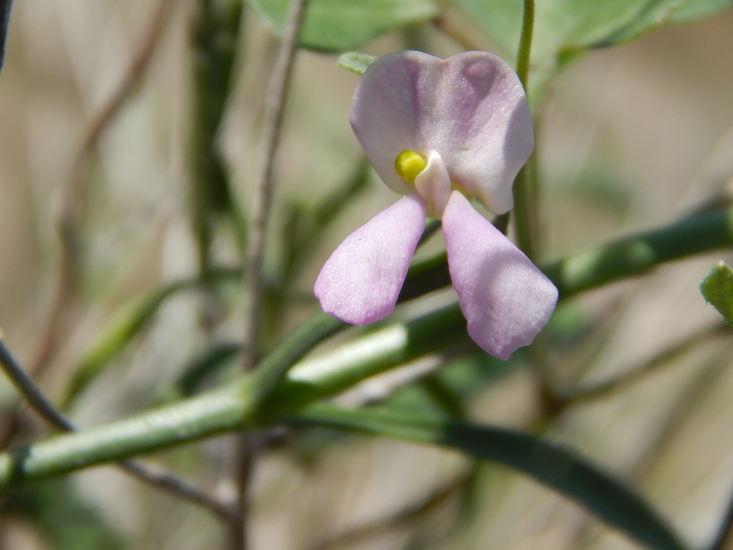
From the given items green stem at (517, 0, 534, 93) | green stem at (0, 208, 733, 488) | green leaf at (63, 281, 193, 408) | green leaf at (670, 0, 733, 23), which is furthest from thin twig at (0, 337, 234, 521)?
green leaf at (670, 0, 733, 23)

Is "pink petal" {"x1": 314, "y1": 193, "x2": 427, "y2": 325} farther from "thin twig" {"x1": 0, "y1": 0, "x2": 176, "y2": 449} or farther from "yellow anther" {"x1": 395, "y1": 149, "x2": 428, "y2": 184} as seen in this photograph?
"thin twig" {"x1": 0, "y1": 0, "x2": 176, "y2": 449}

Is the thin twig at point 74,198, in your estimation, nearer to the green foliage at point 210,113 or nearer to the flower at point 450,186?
the green foliage at point 210,113

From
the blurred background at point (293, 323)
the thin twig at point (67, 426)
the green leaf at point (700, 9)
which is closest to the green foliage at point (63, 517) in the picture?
the blurred background at point (293, 323)

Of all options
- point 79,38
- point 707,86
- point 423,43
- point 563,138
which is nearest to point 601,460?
point 423,43

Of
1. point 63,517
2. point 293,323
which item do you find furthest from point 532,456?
point 293,323

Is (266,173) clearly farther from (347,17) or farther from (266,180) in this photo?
(347,17)
